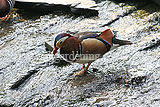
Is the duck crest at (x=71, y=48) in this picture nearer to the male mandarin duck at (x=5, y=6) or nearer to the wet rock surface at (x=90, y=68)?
the wet rock surface at (x=90, y=68)

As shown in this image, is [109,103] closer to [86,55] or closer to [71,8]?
[86,55]

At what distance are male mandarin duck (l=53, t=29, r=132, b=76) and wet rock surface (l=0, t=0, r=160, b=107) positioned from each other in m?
0.35

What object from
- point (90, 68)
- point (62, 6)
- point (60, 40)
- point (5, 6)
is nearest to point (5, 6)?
point (5, 6)

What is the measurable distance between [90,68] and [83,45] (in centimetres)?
61

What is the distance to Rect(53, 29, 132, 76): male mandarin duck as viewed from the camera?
2854 millimetres

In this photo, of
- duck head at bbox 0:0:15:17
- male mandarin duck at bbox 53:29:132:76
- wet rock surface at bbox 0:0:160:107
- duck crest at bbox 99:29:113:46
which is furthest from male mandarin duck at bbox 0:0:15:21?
duck crest at bbox 99:29:113:46

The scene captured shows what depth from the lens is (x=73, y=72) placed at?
11.1 feet

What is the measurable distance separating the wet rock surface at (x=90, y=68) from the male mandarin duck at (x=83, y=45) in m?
0.35

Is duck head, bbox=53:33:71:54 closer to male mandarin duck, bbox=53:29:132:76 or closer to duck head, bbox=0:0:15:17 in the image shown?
male mandarin duck, bbox=53:29:132:76

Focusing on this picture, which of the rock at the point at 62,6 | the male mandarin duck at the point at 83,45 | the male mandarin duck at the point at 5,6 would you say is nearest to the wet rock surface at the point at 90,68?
the rock at the point at 62,6

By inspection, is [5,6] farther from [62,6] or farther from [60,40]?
[60,40]

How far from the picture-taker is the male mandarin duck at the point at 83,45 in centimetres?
285

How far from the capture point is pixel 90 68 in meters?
3.45

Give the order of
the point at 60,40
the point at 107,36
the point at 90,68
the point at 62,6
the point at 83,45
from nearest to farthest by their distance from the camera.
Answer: the point at 60,40
the point at 83,45
the point at 107,36
the point at 90,68
the point at 62,6
